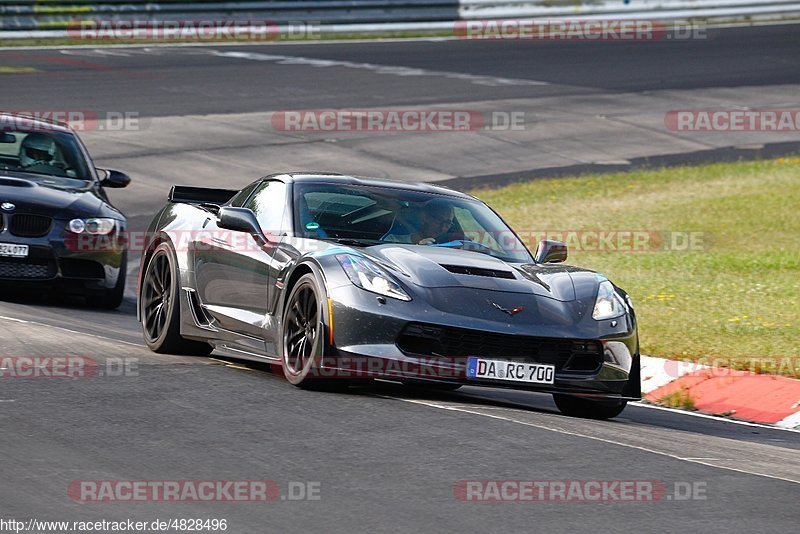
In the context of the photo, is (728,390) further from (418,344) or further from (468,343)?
(418,344)

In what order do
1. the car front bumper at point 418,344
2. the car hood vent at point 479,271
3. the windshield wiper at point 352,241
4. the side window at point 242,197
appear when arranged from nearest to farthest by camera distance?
the car front bumper at point 418,344, the car hood vent at point 479,271, the windshield wiper at point 352,241, the side window at point 242,197

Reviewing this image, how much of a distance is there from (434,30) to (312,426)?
99.9ft

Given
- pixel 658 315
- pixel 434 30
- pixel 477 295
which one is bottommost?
pixel 658 315

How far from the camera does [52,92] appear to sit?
26.0m

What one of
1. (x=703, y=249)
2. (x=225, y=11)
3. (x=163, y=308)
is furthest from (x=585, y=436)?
(x=225, y=11)

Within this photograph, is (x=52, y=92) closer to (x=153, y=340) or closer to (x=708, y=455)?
(x=153, y=340)

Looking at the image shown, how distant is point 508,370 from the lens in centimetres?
802

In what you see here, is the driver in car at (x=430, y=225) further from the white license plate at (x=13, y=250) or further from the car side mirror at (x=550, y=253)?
the white license plate at (x=13, y=250)

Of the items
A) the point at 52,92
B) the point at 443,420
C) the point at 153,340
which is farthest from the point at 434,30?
the point at 443,420

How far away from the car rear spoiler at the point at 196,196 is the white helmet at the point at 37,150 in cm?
347

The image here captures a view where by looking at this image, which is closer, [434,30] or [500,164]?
[500,164]

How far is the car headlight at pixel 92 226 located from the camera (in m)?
13.0

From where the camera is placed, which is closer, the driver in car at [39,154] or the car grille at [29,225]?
the car grille at [29,225]

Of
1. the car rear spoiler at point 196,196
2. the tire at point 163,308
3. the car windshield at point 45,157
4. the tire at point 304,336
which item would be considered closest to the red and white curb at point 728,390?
the tire at point 304,336
